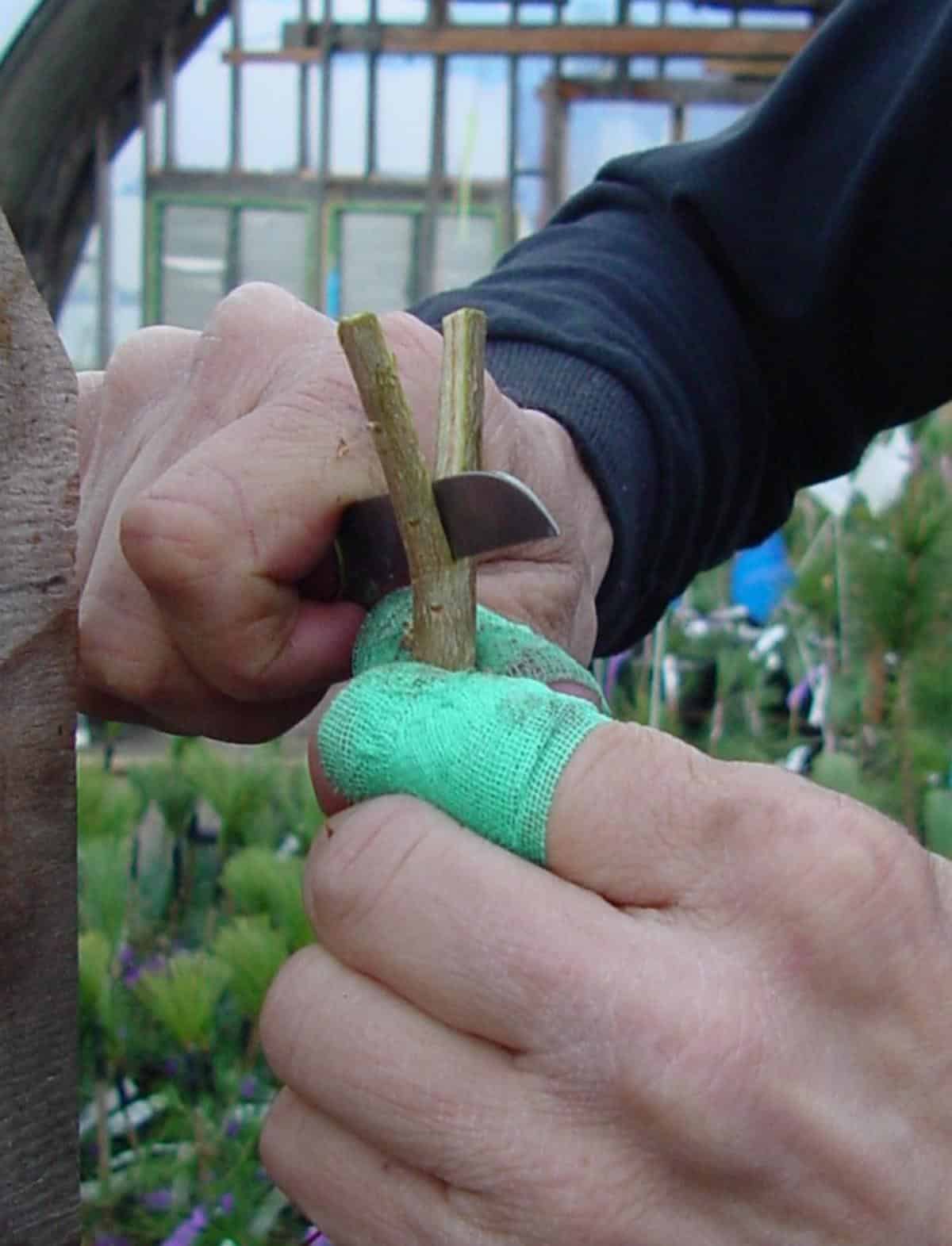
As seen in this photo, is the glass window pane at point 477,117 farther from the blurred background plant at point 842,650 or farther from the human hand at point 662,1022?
the human hand at point 662,1022

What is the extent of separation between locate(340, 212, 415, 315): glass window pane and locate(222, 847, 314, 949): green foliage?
3021mm

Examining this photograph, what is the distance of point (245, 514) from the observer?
729 millimetres

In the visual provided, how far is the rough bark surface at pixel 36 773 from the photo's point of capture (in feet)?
1.85

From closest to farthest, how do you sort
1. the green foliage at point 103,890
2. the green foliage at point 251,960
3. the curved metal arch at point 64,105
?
the green foliage at point 251,960
the green foliage at point 103,890
the curved metal arch at point 64,105

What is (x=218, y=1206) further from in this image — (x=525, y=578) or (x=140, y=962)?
(x=525, y=578)

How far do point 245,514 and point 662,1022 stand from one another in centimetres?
35

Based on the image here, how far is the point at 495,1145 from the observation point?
21.3 inches

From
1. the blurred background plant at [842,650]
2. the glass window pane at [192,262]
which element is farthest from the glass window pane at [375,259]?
the blurred background plant at [842,650]

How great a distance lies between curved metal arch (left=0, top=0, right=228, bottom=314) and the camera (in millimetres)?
2398

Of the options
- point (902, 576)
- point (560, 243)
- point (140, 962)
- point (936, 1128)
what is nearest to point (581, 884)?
point (936, 1128)

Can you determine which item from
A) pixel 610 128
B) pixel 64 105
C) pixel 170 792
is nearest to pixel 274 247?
pixel 610 128

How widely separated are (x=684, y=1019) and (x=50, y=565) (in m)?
0.31

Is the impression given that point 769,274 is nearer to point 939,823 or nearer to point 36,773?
point 939,823

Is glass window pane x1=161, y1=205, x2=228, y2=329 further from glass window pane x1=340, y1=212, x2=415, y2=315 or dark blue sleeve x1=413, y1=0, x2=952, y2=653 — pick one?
dark blue sleeve x1=413, y1=0, x2=952, y2=653
